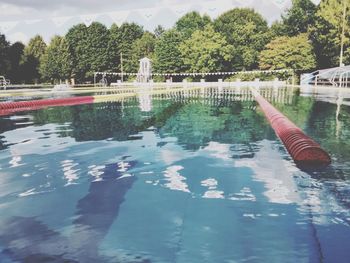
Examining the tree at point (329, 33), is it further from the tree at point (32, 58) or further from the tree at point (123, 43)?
the tree at point (32, 58)

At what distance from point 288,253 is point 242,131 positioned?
873 centimetres

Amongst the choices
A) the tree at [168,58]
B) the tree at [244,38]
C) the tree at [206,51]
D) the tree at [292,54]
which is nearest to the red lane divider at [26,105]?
the tree at [292,54]

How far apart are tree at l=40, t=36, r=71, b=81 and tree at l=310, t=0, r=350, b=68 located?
43849 millimetres

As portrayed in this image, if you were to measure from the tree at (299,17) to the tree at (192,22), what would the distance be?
17677 millimetres

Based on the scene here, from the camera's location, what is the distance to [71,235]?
4711 millimetres

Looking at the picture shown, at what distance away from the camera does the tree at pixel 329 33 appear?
49500 mm

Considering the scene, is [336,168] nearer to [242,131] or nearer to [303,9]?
[242,131]

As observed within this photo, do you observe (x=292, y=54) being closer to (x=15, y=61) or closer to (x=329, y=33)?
(x=329, y=33)

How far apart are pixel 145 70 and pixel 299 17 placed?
2658 cm

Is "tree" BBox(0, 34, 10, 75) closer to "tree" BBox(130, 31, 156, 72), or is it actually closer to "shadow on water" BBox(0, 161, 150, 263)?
"tree" BBox(130, 31, 156, 72)

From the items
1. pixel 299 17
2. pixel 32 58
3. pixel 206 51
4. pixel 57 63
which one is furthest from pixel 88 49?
pixel 299 17

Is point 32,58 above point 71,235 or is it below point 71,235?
above

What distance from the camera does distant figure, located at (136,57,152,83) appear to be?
6081 cm

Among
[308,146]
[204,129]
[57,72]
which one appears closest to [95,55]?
[57,72]
